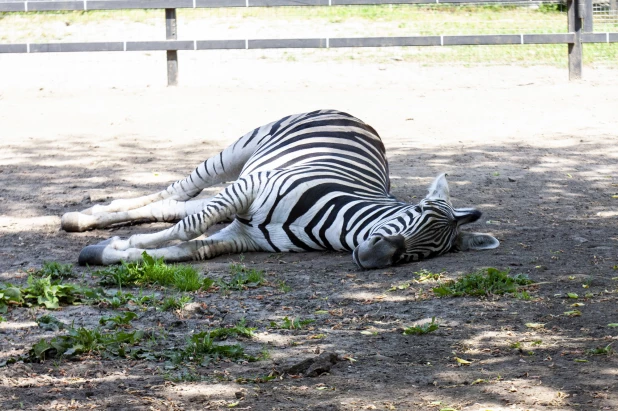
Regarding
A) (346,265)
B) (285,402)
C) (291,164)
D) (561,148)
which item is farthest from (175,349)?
(561,148)

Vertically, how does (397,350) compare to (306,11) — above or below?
below

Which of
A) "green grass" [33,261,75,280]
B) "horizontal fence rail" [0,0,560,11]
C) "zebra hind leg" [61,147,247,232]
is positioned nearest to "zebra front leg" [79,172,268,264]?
"green grass" [33,261,75,280]

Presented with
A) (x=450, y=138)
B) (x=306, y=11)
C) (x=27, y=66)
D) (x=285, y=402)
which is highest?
(x=306, y=11)

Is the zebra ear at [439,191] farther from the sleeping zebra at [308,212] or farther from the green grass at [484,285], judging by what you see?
the green grass at [484,285]

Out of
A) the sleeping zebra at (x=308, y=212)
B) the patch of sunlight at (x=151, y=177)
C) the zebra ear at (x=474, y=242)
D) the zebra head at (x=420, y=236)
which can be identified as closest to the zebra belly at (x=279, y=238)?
the sleeping zebra at (x=308, y=212)

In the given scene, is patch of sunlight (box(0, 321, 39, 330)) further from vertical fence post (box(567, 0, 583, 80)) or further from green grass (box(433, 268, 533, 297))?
vertical fence post (box(567, 0, 583, 80))

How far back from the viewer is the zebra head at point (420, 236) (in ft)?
16.2

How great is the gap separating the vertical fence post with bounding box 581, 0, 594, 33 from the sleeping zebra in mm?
7821

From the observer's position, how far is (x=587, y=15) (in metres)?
12.9

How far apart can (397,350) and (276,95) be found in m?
8.32

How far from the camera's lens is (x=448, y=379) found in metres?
3.27

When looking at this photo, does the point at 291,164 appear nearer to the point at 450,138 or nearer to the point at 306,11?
the point at 450,138

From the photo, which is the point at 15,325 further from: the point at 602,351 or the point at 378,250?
the point at 602,351

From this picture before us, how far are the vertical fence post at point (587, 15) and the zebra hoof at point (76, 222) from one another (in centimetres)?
935
